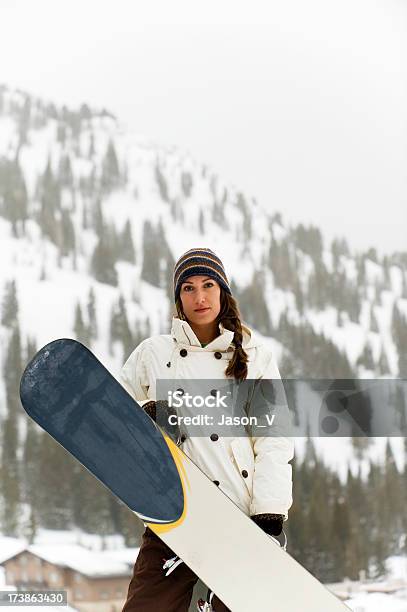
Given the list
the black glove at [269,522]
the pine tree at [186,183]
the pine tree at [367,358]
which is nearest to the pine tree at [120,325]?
the pine tree at [186,183]

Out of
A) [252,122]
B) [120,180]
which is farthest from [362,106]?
[120,180]

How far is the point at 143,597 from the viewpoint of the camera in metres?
1.03

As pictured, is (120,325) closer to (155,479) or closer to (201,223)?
(201,223)

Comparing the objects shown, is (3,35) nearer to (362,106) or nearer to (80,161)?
(80,161)

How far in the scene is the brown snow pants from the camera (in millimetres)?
1026

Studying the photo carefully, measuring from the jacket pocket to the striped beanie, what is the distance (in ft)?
0.87

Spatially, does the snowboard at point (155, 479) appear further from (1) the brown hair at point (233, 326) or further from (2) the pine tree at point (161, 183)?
(2) the pine tree at point (161, 183)

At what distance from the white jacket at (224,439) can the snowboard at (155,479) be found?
0.03 meters

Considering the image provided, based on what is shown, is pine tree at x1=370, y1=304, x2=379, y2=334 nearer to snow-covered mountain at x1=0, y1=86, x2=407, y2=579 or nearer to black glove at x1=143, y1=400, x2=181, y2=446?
snow-covered mountain at x1=0, y1=86, x2=407, y2=579

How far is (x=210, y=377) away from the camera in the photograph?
111cm

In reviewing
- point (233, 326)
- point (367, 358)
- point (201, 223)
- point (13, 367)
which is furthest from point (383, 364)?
point (233, 326)

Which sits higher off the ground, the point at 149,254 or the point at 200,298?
the point at 149,254

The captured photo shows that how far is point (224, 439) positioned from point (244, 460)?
5 centimetres

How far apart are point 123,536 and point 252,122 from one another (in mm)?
1831
